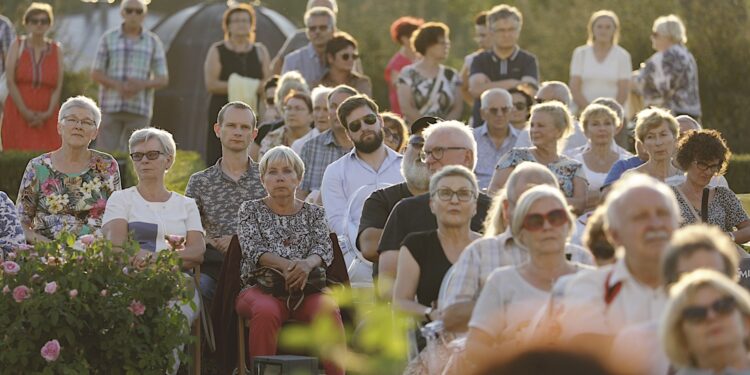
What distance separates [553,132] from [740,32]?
1414 centimetres

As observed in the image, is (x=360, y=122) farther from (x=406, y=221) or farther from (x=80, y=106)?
(x=406, y=221)

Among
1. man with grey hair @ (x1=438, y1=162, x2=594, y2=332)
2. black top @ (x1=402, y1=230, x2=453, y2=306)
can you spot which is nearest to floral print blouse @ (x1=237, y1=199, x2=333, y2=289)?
black top @ (x1=402, y1=230, x2=453, y2=306)

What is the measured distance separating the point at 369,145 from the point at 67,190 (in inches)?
78.7

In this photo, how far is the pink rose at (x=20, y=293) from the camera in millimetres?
9516

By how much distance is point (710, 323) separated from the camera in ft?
19.1

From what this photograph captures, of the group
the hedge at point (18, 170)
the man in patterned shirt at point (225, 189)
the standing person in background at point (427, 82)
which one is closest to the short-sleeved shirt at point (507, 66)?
the standing person in background at point (427, 82)

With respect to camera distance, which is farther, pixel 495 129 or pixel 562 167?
pixel 495 129

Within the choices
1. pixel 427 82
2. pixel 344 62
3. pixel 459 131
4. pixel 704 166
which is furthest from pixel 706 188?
pixel 427 82

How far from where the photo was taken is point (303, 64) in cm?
1717

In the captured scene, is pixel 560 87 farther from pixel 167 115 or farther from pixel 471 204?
pixel 167 115

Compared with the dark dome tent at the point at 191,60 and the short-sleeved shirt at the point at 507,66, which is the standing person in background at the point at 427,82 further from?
the dark dome tent at the point at 191,60

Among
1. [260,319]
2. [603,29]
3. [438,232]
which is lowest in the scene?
[260,319]

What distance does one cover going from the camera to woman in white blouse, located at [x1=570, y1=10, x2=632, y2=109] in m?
18.3

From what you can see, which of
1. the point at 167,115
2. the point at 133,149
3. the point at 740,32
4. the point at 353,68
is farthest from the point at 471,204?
the point at 740,32
